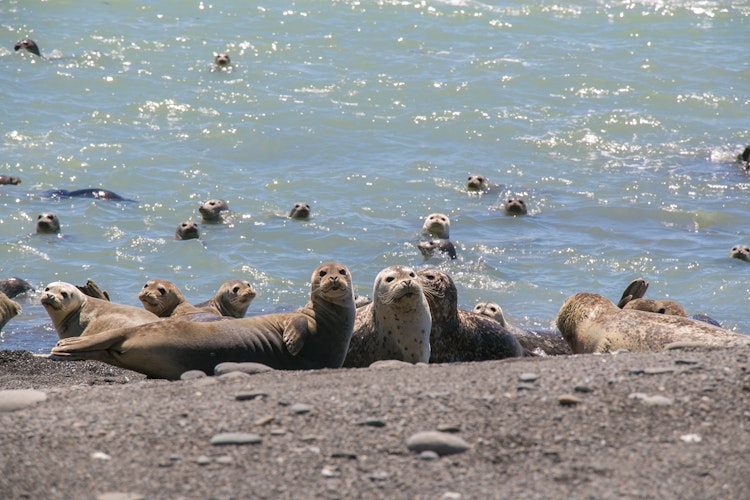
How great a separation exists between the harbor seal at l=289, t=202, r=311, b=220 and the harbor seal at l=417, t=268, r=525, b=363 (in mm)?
7392

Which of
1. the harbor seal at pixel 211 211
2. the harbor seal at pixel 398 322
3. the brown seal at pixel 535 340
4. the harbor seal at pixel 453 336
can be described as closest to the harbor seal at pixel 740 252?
the brown seal at pixel 535 340

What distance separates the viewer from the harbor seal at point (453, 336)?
9023 mm

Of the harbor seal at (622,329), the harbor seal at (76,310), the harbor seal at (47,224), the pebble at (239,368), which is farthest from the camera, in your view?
the harbor seal at (47,224)

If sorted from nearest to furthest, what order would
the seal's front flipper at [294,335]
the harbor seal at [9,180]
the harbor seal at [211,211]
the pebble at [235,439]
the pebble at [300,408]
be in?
the pebble at [235,439]
the pebble at [300,408]
the seal's front flipper at [294,335]
the harbor seal at [211,211]
the harbor seal at [9,180]

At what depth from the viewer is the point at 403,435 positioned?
16.4 feet

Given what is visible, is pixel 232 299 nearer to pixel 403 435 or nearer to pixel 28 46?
pixel 403 435

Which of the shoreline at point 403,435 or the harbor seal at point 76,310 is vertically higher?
the shoreline at point 403,435

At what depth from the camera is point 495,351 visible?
9039 millimetres

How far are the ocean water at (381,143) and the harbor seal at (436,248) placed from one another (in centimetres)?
16

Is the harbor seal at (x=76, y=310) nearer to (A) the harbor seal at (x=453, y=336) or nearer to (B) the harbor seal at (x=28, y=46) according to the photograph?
(A) the harbor seal at (x=453, y=336)

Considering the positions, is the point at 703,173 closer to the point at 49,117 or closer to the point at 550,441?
the point at 49,117

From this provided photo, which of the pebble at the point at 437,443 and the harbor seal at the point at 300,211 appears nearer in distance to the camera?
the pebble at the point at 437,443

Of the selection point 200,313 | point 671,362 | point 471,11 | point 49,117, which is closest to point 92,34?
point 49,117

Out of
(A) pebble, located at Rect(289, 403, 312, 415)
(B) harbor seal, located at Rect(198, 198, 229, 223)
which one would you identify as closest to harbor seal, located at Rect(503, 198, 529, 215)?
(B) harbor seal, located at Rect(198, 198, 229, 223)
